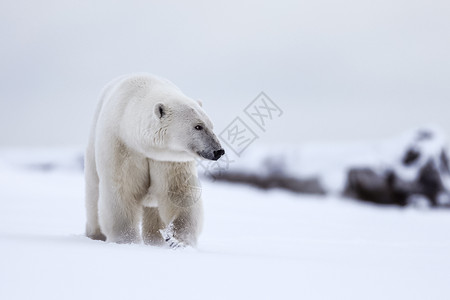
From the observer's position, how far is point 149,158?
441 centimetres

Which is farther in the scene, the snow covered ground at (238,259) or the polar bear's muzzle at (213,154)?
the polar bear's muzzle at (213,154)

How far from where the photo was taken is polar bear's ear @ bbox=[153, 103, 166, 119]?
4090 mm

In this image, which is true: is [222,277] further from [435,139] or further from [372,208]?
[435,139]

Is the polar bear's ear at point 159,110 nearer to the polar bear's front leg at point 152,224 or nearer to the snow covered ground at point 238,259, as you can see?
the snow covered ground at point 238,259

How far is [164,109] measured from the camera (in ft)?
13.5

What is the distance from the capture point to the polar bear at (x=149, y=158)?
410 cm

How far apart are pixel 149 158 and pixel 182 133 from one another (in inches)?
19.9

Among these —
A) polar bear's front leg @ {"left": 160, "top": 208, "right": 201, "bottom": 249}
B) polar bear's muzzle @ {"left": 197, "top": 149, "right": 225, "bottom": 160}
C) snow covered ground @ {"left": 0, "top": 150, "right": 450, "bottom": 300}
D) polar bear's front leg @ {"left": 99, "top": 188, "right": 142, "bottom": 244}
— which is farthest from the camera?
polar bear's front leg @ {"left": 99, "top": 188, "right": 142, "bottom": 244}

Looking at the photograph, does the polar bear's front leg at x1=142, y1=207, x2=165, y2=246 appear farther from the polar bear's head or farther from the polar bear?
the polar bear's head

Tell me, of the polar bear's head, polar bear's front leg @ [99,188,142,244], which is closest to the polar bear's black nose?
the polar bear's head

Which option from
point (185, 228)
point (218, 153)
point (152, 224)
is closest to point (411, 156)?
point (152, 224)

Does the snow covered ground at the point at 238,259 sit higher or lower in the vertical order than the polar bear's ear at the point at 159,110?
lower

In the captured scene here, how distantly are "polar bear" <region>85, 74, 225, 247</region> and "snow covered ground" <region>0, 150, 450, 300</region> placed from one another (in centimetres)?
31

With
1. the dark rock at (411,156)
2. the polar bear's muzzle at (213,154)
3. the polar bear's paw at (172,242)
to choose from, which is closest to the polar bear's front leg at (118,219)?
the polar bear's paw at (172,242)
